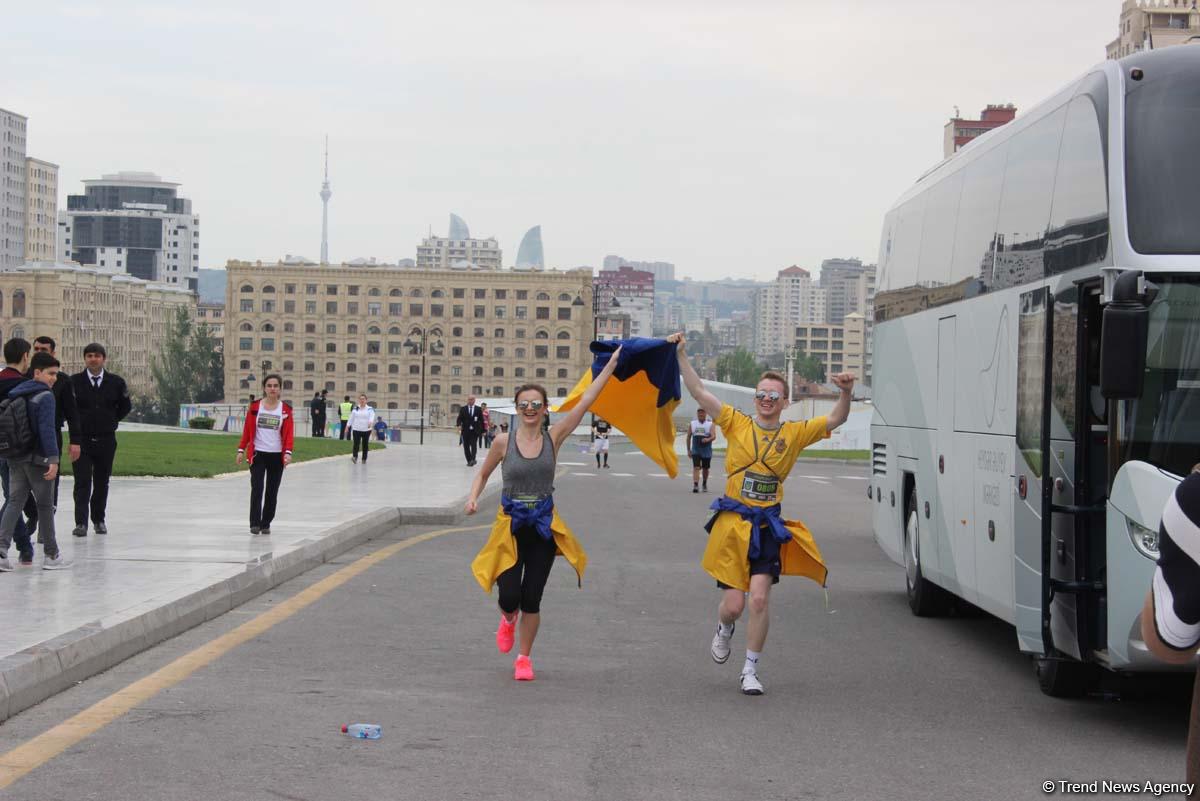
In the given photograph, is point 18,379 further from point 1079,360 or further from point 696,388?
point 1079,360

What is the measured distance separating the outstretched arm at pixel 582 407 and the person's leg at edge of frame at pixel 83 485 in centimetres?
736

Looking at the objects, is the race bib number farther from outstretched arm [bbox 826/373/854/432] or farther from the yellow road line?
the yellow road line

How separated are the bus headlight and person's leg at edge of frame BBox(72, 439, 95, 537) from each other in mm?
11014

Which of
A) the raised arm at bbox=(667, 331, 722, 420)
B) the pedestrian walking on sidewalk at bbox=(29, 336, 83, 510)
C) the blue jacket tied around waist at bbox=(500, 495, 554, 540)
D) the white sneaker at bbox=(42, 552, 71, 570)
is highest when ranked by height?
the raised arm at bbox=(667, 331, 722, 420)

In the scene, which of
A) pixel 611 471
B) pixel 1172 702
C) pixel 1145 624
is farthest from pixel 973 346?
pixel 611 471

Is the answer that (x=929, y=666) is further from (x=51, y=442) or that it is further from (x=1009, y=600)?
(x=51, y=442)

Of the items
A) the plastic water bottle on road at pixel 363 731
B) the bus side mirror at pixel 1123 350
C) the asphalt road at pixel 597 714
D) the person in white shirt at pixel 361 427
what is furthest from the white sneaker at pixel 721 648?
the person in white shirt at pixel 361 427

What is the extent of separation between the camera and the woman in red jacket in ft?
56.8

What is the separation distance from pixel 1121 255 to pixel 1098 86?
46.9 inches

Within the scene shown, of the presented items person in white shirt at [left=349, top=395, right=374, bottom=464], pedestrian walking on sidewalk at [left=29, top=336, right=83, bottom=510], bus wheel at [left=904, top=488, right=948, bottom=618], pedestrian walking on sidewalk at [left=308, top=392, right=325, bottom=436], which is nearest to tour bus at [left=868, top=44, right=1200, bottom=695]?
bus wheel at [left=904, top=488, right=948, bottom=618]

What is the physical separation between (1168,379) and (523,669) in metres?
4.03

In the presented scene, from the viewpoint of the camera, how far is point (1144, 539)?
26.8 ft

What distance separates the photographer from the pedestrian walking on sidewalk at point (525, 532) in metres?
9.93

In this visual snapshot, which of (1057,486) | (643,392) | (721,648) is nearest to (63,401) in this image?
(643,392)
